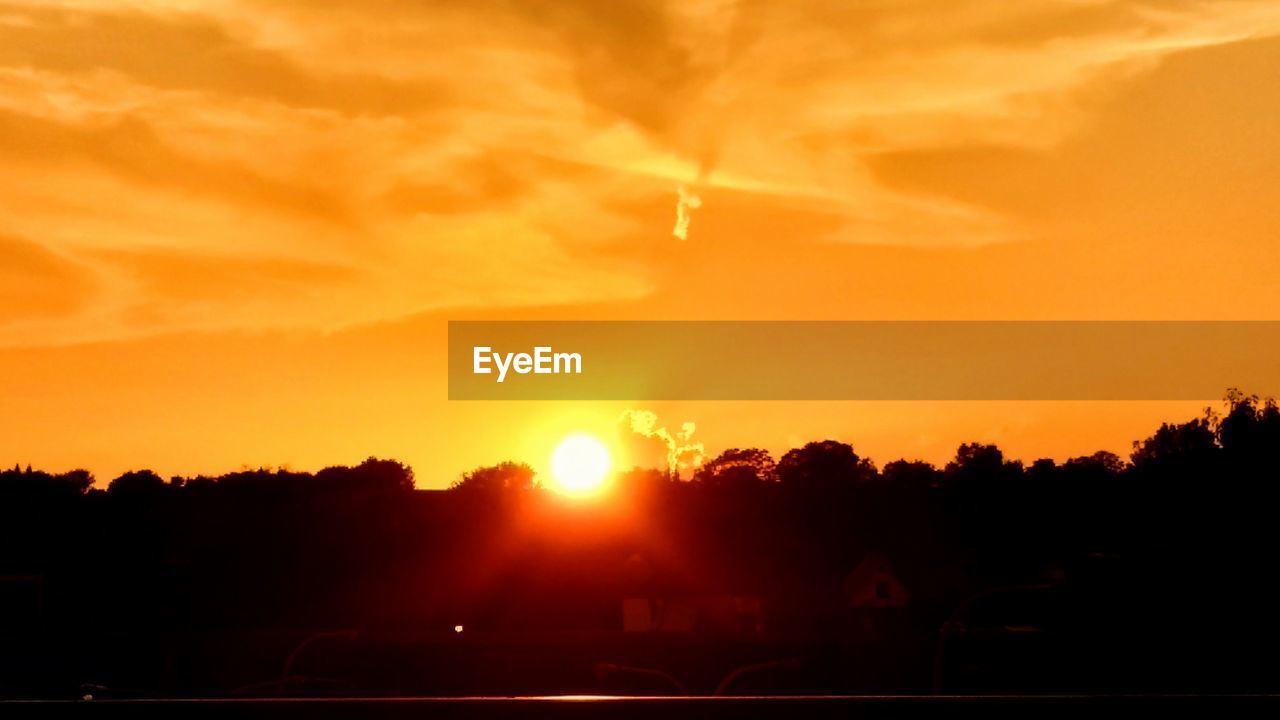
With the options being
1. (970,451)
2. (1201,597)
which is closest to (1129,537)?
(1201,597)

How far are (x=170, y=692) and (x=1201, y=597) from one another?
12311 mm

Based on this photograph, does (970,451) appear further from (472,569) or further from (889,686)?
(889,686)

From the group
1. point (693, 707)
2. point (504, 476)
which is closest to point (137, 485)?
point (504, 476)

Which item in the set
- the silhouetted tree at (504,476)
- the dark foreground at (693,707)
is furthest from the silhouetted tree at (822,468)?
the dark foreground at (693,707)

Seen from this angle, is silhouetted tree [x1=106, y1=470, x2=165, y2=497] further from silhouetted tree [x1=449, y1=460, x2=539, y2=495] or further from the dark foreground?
the dark foreground

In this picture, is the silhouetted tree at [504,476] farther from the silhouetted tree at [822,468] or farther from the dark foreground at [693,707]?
the dark foreground at [693,707]

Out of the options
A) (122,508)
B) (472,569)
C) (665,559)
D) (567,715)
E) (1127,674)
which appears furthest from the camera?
(122,508)

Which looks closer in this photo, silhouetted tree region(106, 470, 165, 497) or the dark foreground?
the dark foreground

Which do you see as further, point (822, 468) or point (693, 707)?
point (822, 468)

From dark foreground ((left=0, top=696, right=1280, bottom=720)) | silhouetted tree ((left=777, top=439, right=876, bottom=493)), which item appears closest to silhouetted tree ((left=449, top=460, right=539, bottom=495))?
silhouetted tree ((left=777, top=439, right=876, bottom=493))

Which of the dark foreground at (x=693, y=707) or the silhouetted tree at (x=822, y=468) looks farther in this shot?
the silhouetted tree at (x=822, y=468)

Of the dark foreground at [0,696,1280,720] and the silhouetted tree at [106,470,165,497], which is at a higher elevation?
the silhouetted tree at [106,470,165,497]

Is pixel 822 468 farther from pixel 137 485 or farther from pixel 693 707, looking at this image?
pixel 693 707

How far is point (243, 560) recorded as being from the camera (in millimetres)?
79750
